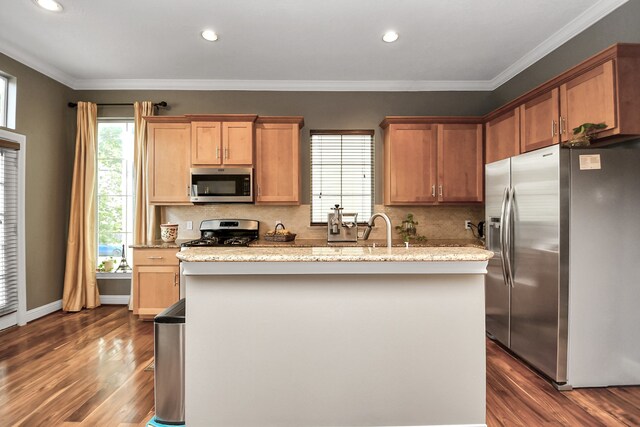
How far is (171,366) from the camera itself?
201 centimetres

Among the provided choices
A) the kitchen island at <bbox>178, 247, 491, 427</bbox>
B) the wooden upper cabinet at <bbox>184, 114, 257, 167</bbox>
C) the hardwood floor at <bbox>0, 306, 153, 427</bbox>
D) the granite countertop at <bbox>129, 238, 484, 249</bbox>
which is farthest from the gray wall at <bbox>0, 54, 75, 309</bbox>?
the kitchen island at <bbox>178, 247, 491, 427</bbox>

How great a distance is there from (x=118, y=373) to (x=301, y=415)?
1.72 meters

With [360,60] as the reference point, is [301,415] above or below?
below

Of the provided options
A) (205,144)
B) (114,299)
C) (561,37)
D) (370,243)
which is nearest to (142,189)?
(205,144)

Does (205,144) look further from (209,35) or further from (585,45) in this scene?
(585,45)

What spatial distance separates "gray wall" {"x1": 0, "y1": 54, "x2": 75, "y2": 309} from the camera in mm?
3945

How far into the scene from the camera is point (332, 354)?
1808 mm

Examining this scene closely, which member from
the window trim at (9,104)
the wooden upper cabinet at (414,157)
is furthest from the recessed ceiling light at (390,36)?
the window trim at (9,104)

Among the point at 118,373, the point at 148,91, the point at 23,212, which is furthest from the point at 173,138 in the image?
the point at 118,373

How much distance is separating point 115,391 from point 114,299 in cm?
252

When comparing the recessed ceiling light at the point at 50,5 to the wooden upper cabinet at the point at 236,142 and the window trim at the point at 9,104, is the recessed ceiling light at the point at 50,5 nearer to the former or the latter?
the window trim at the point at 9,104

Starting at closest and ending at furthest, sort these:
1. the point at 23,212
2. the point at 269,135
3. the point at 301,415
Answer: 1. the point at 301,415
2. the point at 23,212
3. the point at 269,135

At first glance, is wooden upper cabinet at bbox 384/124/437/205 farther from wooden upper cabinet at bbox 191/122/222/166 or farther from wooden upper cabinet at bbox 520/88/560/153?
wooden upper cabinet at bbox 191/122/222/166

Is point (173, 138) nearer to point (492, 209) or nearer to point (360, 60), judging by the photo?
point (360, 60)
